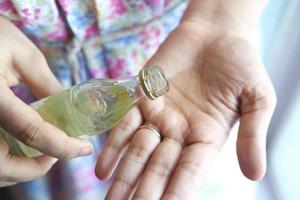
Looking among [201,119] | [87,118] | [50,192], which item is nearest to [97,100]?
[87,118]

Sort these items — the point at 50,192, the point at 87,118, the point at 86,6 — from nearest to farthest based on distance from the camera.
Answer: the point at 87,118, the point at 86,6, the point at 50,192

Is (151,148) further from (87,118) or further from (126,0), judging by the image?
(126,0)

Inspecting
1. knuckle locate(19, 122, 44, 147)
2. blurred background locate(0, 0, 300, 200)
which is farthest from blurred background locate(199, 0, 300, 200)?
knuckle locate(19, 122, 44, 147)

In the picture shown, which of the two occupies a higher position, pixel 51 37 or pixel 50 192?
pixel 51 37

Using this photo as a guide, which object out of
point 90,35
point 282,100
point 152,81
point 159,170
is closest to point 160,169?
point 159,170

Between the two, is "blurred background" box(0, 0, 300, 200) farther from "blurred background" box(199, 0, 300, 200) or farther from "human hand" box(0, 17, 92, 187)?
"human hand" box(0, 17, 92, 187)

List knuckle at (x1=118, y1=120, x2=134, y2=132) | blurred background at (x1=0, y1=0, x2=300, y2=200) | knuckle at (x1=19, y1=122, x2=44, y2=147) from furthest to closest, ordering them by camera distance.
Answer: blurred background at (x1=0, y1=0, x2=300, y2=200) < knuckle at (x1=118, y1=120, x2=134, y2=132) < knuckle at (x1=19, y1=122, x2=44, y2=147)

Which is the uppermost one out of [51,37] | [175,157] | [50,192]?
[51,37]
